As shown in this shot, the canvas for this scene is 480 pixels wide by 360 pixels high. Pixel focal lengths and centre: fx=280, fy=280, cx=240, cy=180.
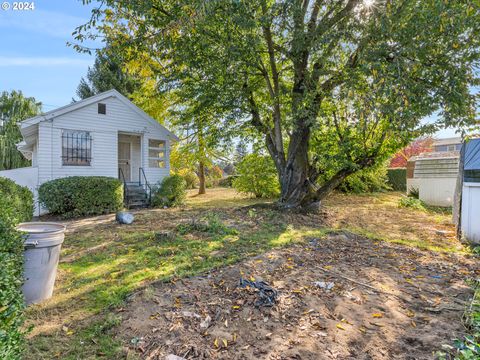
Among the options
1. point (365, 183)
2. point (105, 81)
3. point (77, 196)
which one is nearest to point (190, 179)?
point (105, 81)

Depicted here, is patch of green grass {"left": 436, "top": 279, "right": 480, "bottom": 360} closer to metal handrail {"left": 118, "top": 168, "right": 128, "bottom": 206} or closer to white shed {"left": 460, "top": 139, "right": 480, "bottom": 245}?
white shed {"left": 460, "top": 139, "right": 480, "bottom": 245}

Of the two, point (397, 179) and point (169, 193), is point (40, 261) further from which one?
point (397, 179)

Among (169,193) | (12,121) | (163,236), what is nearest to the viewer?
(163,236)

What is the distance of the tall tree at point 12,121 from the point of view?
21.1 metres

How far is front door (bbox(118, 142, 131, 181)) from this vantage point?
1320 centimetres

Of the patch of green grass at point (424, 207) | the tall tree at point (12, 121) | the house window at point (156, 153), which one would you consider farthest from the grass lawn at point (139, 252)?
the tall tree at point (12, 121)

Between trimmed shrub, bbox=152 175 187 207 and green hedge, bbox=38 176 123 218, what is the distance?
2059 mm

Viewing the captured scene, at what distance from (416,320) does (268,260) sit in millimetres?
1977

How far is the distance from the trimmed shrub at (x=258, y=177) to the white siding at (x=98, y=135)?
4.12 meters

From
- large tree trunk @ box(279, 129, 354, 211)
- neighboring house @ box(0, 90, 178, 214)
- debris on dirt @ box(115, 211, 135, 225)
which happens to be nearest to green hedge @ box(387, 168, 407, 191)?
large tree trunk @ box(279, 129, 354, 211)

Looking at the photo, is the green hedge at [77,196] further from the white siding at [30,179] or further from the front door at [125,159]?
the front door at [125,159]

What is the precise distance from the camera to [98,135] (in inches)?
451

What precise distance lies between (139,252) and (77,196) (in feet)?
19.1

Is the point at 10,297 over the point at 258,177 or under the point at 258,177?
under
